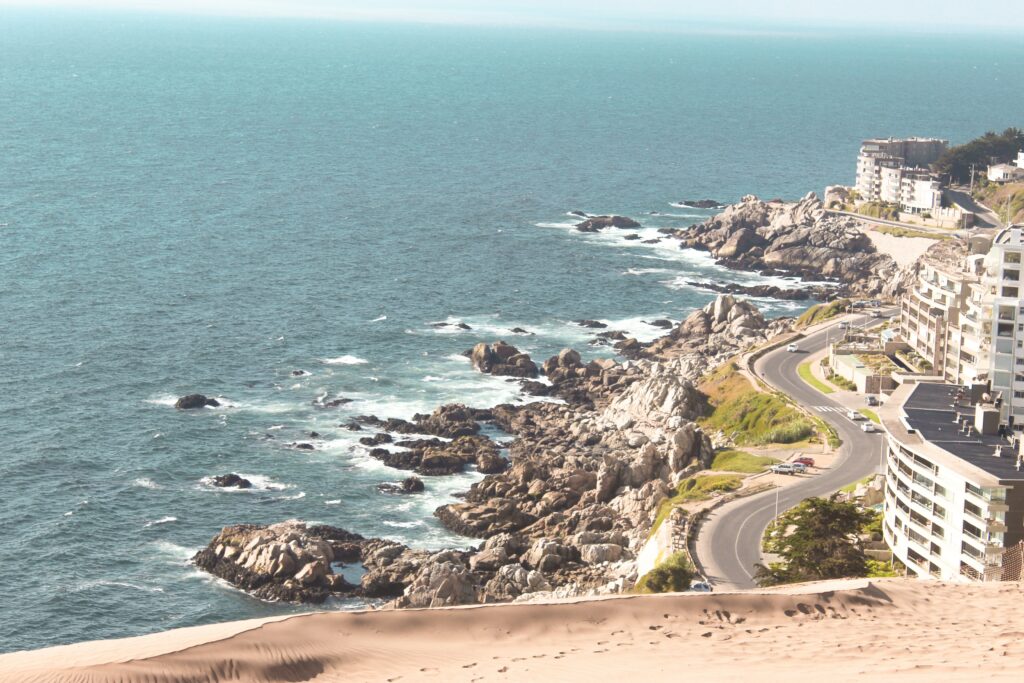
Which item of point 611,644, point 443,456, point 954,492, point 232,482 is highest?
point 611,644

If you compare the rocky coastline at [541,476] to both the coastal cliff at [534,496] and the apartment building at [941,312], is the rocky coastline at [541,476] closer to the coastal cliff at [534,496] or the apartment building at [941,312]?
the coastal cliff at [534,496]

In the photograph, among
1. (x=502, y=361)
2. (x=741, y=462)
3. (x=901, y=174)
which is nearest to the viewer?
(x=741, y=462)

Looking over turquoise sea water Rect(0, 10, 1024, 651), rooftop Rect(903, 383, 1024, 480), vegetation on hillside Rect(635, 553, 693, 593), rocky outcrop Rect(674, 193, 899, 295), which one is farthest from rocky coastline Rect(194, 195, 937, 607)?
rooftop Rect(903, 383, 1024, 480)

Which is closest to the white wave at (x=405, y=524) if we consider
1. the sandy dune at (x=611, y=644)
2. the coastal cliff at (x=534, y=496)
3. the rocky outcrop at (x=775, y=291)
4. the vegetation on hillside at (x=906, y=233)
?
the coastal cliff at (x=534, y=496)

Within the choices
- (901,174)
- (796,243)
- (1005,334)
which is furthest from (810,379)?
(901,174)

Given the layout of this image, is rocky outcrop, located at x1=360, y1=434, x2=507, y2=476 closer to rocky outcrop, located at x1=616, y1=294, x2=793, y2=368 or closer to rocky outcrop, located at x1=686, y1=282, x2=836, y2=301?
rocky outcrop, located at x1=616, y1=294, x2=793, y2=368

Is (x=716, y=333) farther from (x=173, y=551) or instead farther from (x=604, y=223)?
(x=173, y=551)

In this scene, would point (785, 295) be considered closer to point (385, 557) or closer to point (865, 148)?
point (865, 148)
